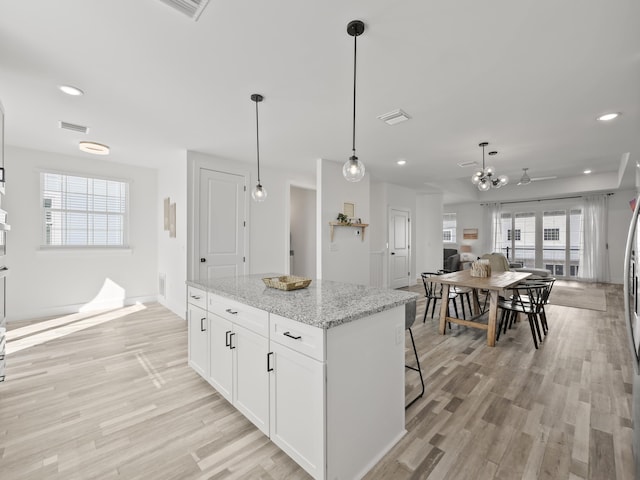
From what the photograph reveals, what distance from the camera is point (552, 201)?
28.1ft

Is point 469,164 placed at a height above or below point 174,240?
above

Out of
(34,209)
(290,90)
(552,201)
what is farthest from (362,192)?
(552,201)

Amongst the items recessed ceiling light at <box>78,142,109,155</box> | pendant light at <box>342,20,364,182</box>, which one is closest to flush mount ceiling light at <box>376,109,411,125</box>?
pendant light at <box>342,20,364,182</box>

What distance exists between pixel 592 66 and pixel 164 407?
4191 mm

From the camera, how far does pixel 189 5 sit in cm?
162

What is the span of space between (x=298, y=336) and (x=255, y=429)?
954 millimetres

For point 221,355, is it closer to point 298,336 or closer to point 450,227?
point 298,336

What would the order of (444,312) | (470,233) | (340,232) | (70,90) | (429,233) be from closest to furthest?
1. (70,90)
2. (444,312)
3. (340,232)
4. (429,233)
5. (470,233)

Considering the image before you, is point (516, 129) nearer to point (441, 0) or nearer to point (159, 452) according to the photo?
point (441, 0)

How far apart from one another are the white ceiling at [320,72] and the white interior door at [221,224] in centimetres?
74

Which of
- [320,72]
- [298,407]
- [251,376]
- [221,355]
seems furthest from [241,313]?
[320,72]

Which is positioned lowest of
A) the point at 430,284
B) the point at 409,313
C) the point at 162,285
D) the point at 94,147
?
the point at 162,285

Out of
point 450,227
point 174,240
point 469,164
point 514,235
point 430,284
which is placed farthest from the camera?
point 450,227

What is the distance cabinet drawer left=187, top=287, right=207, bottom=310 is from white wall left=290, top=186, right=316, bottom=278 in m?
4.51
